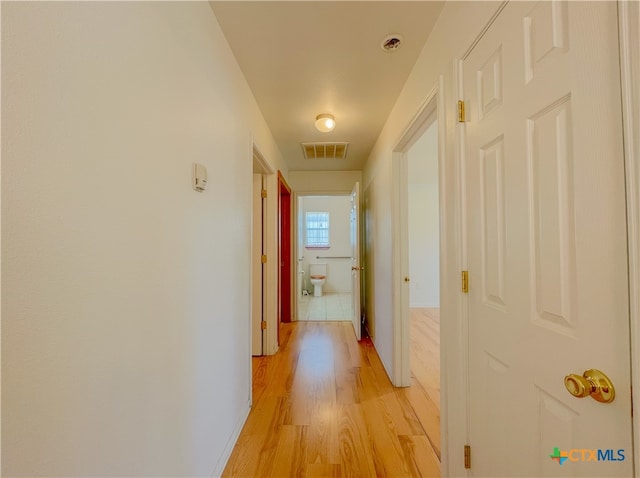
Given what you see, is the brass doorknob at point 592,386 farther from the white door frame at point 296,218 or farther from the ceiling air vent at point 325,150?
the white door frame at point 296,218

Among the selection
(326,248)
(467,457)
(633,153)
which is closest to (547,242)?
(633,153)

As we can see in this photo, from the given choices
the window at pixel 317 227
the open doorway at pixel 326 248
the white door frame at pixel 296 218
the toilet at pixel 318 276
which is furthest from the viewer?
the window at pixel 317 227

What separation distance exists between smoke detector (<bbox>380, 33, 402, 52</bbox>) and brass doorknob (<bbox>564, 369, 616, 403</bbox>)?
1.64 meters

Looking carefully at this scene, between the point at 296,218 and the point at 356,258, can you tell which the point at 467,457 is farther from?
the point at 296,218

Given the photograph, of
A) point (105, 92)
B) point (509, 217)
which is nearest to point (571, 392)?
point (509, 217)

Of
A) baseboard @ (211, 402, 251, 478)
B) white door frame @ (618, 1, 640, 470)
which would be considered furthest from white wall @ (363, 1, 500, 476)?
baseboard @ (211, 402, 251, 478)

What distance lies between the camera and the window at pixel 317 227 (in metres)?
6.65

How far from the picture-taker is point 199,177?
3.84 ft

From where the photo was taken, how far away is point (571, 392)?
0.64 meters

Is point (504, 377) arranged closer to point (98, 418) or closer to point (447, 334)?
point (447, 334)

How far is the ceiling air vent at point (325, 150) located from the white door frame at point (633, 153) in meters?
2.63

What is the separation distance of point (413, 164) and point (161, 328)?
465 cm

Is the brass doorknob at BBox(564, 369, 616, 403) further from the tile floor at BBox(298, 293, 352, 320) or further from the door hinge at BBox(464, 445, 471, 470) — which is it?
the tile floor at BBox(298, 293, 352, 320)

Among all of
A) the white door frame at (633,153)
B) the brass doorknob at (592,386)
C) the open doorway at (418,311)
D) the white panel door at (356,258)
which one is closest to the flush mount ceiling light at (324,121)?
the open doorway at (418,311)
